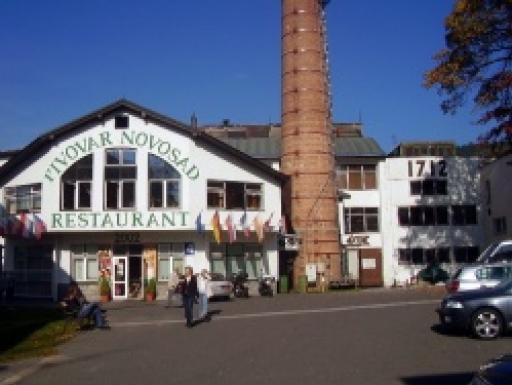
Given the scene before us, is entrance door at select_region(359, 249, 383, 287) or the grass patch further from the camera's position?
entrance door at select_region(359, 249, 383, 287)

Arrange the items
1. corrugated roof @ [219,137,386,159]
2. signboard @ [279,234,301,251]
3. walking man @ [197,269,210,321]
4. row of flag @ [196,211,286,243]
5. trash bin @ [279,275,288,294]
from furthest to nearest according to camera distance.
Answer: corrugated roof @ [219,137,386,159], signboard @ [279,234,301,251], trash bin @ [279,275,288,294], row of flag @ [196,211,286,243], walking man @ [197,269,210,321]

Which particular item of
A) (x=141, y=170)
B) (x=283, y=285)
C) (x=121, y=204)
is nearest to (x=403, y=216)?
(x=283, y=285)

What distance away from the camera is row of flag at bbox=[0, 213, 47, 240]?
3638cm

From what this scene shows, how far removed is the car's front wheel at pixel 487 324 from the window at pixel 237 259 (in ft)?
76.3

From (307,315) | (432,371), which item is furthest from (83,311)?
(432,371)

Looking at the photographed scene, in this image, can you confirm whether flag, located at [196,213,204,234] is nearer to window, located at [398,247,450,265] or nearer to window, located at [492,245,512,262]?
window, located at [492,245,512,262]

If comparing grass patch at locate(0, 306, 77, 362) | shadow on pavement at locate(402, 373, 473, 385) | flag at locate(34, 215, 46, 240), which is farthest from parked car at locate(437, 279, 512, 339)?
flag at locate(34, 215, 46, 240)

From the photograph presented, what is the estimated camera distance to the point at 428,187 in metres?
50.5

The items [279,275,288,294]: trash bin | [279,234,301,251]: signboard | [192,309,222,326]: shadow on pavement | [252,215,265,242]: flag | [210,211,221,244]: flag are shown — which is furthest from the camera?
[279,234,301,251]: signboard

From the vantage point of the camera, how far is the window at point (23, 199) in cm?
3838

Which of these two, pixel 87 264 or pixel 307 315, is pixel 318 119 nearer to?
pixel 87 264

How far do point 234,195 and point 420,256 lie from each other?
16903mm

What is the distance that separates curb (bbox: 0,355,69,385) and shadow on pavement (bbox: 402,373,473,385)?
659 centimetres

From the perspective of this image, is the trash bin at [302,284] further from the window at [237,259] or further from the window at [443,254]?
the window at [443,254]
